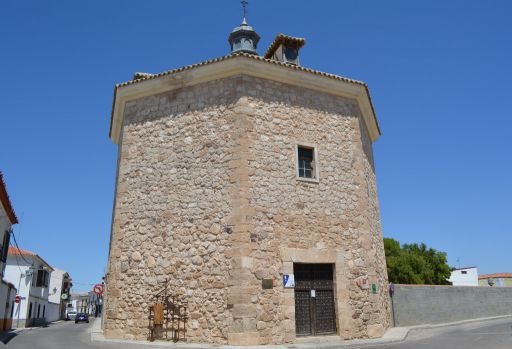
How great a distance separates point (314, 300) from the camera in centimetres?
1039

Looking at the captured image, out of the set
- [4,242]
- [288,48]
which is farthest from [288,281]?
[4,242]

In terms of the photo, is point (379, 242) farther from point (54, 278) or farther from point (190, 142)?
point (54, 278)

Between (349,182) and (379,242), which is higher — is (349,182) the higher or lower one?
the higher one

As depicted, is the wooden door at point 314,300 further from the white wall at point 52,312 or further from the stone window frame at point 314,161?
the white wall at point 52,312

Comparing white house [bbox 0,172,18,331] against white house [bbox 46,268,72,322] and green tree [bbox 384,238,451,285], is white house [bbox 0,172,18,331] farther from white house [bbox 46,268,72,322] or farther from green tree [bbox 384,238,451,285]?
green tree [bbox 384,238,451,285]

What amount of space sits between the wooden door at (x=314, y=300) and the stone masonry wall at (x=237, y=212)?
27 centimetres

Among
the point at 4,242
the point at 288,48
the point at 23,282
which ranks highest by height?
the point at 288,48

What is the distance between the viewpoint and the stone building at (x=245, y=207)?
967 cm

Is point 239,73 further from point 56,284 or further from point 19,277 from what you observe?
point 56,284

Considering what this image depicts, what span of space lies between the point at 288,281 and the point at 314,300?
3.38ft

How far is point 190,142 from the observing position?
11.0 metres

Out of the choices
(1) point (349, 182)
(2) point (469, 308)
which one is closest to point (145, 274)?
(1) point (349, 182)

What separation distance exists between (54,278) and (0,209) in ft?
108

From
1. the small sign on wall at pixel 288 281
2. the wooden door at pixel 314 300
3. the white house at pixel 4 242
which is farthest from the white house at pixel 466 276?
the small sign on wall at pixel 288 281
